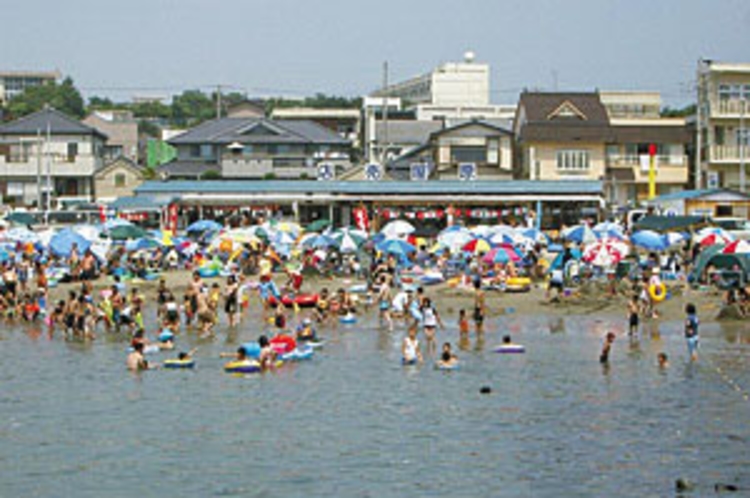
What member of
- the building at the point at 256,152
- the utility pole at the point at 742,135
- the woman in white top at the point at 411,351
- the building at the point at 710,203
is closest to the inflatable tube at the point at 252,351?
the woman in white top at the point at 411,351

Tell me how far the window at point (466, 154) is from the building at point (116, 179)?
20.3m

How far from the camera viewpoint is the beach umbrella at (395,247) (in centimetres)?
3731

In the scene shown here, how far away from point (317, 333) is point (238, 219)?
25.5 meters

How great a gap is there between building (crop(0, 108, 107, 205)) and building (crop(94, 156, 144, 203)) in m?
0.68

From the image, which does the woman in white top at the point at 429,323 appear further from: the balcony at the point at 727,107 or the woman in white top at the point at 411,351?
the balcony at the point at 727,107

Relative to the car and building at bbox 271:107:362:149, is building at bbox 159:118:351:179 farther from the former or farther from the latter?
the car

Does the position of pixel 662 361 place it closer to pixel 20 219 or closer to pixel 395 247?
pixel 395 247

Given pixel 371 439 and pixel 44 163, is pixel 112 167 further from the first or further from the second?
pixel 371 439

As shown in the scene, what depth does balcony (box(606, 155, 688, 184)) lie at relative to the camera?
66.3 metres

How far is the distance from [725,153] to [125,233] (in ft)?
120

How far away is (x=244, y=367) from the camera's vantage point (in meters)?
24.8

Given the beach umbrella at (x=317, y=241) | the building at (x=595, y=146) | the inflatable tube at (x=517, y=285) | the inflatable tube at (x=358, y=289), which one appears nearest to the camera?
the inflatable tube at (x=517, y=285)

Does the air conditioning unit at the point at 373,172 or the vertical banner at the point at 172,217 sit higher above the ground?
the air conditioning unit at the point at 373,172

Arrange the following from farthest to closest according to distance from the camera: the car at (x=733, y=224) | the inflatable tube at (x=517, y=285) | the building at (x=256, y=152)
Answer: the building at (x=256, y=152) → the car at (x=733, y=224) → the inflatable tube at (x=517, y=285)
